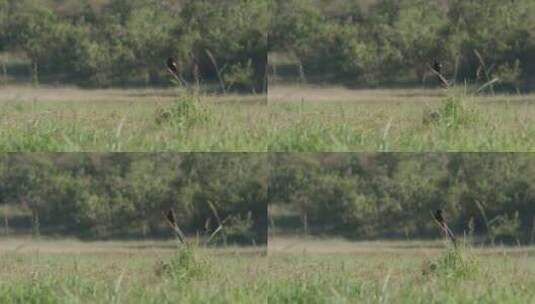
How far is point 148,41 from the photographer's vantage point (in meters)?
9.98

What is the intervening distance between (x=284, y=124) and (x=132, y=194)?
3.36 ft

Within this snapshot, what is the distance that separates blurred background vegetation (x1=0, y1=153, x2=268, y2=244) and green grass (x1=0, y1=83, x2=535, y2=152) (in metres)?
0.13

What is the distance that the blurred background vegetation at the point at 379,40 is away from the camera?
9789 mm

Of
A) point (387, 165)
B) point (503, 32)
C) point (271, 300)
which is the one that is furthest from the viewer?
point (503, 32)

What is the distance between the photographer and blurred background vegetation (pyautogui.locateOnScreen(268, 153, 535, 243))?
9.59 metres

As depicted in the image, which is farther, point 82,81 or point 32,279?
point 82,81

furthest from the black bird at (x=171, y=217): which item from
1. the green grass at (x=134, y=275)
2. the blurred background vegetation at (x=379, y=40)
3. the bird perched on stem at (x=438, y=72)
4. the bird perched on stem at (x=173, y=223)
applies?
the bird perched on stem at (x=438, y=72)

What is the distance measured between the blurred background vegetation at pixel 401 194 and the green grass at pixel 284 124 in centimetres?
12

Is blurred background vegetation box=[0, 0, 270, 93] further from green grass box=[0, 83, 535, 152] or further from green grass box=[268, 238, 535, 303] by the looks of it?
green grass box=[268, 238, 535, 303]

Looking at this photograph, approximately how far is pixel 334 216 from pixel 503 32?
1.68 m

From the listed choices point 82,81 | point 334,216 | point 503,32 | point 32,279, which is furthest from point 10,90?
point 503,32

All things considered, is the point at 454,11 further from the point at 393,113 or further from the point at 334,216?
the point at 334,216

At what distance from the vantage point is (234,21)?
966 centimetres

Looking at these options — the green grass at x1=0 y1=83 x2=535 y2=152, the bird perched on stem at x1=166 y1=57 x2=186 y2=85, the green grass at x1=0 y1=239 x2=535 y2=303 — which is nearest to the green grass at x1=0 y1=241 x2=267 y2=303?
the green grass at x1=0 y1=239 x2=535 y2=303
